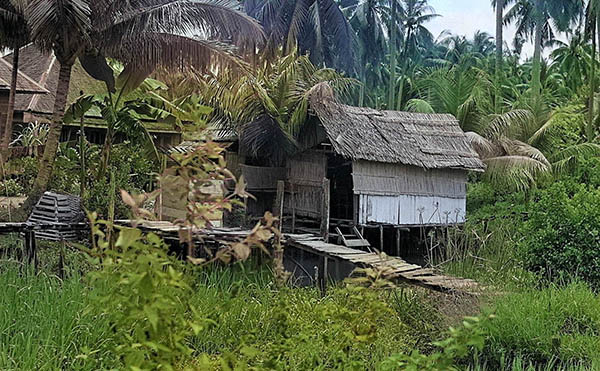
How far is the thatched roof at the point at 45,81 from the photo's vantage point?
1798 cm

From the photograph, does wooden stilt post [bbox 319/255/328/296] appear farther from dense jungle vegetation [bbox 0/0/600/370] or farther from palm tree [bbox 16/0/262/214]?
palm tree [bbox 16/0/262/214]

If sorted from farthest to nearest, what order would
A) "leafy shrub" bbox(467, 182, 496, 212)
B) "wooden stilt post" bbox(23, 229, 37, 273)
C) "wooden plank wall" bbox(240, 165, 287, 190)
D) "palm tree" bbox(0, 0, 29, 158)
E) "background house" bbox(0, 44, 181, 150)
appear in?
"leafy shrub" bbox(467, 182, 496, 212) → "background house" bbox(0, 44, 181, 150) → "wooden plank wall" bbox(240, 165, 287, 190) → "palm tree" bbox(0, 0, 29, 158) → "wooden stilt post" bbox(23, 229, 37, 273)

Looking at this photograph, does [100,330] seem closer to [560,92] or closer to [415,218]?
[415,218]

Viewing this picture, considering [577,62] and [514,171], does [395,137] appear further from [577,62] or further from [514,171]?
[577,62]

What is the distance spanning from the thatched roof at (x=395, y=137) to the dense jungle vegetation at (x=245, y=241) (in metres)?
0.87

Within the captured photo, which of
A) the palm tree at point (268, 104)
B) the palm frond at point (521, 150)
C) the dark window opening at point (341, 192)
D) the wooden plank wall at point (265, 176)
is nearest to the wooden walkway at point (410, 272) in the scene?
the palm tree at point (268, 104)

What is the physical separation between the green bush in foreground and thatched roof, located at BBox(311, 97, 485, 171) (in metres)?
7.27

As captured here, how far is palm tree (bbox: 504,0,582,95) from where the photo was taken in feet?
81.4

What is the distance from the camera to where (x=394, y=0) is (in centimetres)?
3322

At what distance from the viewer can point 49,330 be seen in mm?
4371

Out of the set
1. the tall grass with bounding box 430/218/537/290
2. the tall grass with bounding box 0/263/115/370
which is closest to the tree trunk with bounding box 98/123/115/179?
the tall grass with bounding box 430/218/537/290

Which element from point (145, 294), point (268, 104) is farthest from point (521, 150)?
point (145, 294)

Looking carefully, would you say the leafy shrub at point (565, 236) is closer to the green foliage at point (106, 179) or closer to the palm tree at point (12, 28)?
the green foliage at point (106, 179)

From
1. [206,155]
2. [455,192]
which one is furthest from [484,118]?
[206,155]
